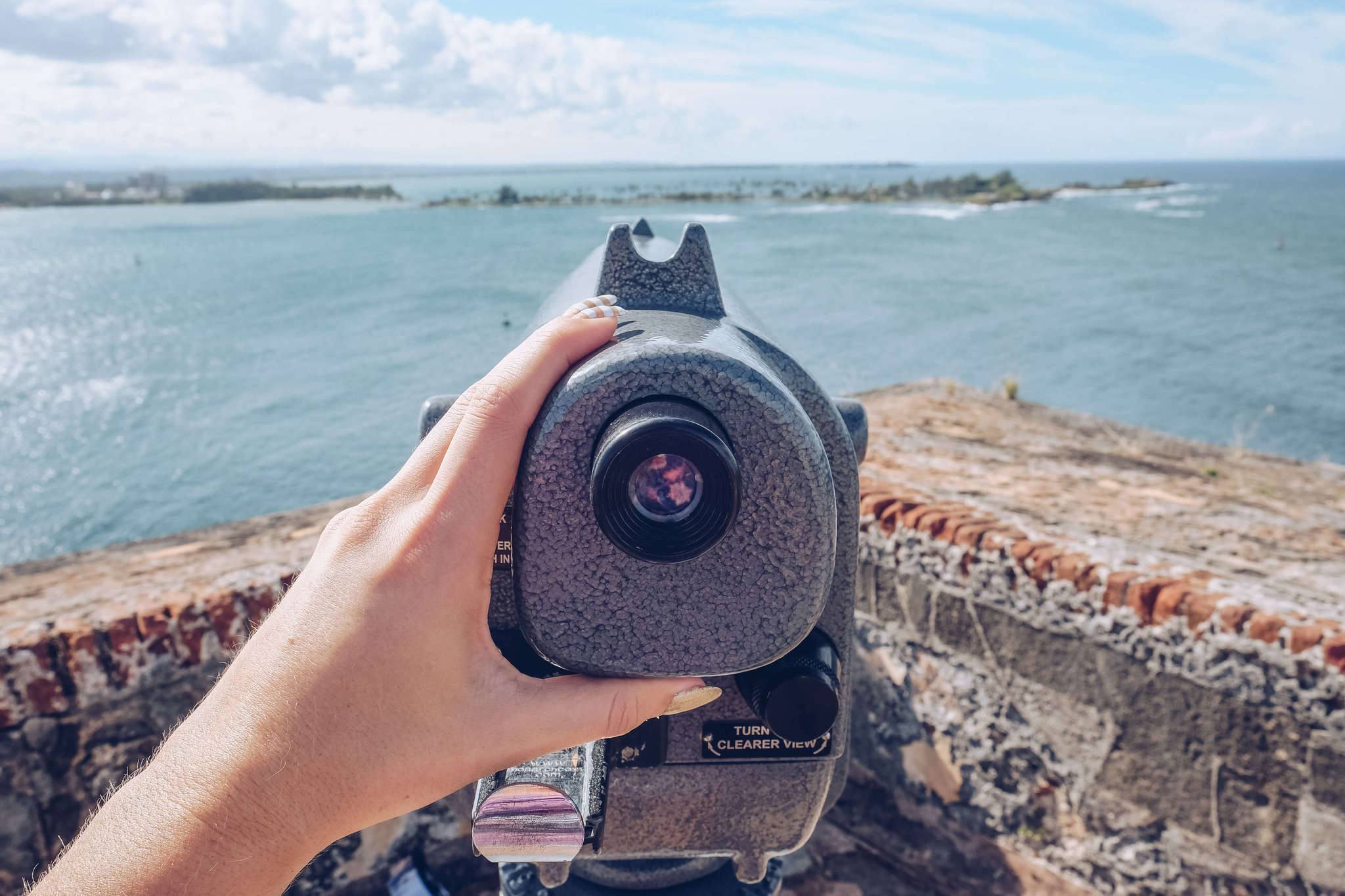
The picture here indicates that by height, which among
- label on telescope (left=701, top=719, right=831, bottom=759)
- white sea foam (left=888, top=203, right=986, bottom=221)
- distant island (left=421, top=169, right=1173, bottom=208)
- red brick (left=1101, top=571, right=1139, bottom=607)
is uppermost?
distant island (left=421, top=169, right=1173, bottom=208)

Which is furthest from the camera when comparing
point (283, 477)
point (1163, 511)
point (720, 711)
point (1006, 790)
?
point (283, 477)

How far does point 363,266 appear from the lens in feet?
109

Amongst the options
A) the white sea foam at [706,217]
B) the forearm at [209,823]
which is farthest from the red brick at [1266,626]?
the white sea foam at [706,217]

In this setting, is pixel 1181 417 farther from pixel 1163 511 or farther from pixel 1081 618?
pixel 1081 618

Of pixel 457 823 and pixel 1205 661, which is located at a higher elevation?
pixel 1205 661

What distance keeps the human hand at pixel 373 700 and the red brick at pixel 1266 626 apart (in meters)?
1.54

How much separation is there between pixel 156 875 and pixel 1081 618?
204 centimetres

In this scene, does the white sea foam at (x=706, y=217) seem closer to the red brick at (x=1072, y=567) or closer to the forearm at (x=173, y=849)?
the red brick at (x=1072, y=567)

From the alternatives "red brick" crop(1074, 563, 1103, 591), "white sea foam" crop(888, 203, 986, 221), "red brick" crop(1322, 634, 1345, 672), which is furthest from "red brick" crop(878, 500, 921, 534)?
"white sea foam" crop(888, 203, 986, 221)

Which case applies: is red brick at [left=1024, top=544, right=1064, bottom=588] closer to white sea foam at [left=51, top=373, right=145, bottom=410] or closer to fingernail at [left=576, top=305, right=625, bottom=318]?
fingernail at [left=576, top=305, right=625, bottom=318]

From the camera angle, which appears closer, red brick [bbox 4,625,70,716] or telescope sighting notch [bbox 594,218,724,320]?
telescope sighting notch [bbox 594,218,724,320]

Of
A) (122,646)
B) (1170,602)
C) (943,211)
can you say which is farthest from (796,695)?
(943,211)

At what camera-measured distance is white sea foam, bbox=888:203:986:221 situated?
2106 inches

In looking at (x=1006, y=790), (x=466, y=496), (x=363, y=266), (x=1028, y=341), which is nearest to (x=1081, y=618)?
(x=1006, y=790)
